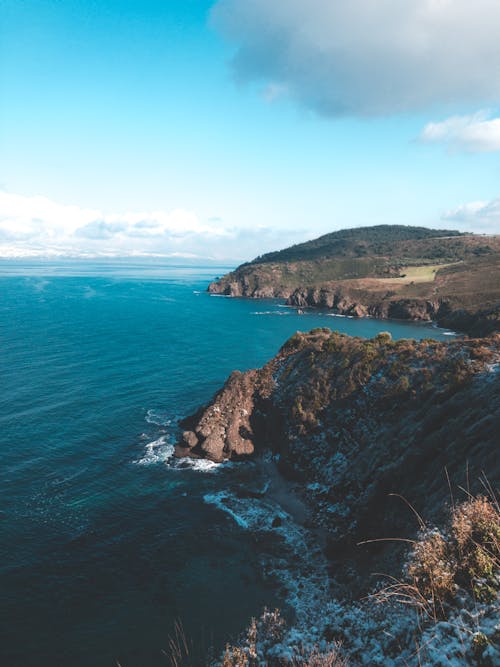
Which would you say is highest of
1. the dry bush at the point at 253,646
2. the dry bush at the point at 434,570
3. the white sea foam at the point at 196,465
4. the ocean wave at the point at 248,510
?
the dry bush at the point at 434,570

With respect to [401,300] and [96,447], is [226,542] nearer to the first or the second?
[96,447]

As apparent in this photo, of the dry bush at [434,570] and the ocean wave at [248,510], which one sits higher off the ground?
the dry bush at [434,570]

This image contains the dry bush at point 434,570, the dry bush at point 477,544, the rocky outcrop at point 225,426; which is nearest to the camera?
the dry bush at point 477,544

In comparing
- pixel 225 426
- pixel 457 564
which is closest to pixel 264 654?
pixel 457 564

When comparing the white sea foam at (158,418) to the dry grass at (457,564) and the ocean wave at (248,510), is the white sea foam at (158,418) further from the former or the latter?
the dry grass at (457,564)

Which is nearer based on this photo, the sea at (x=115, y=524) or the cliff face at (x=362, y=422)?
the sea at (x=115, y=524)

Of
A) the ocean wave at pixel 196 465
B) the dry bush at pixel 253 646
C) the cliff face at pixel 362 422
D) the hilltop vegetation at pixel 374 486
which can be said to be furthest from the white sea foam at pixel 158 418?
the dry bush at pixel 253 646
